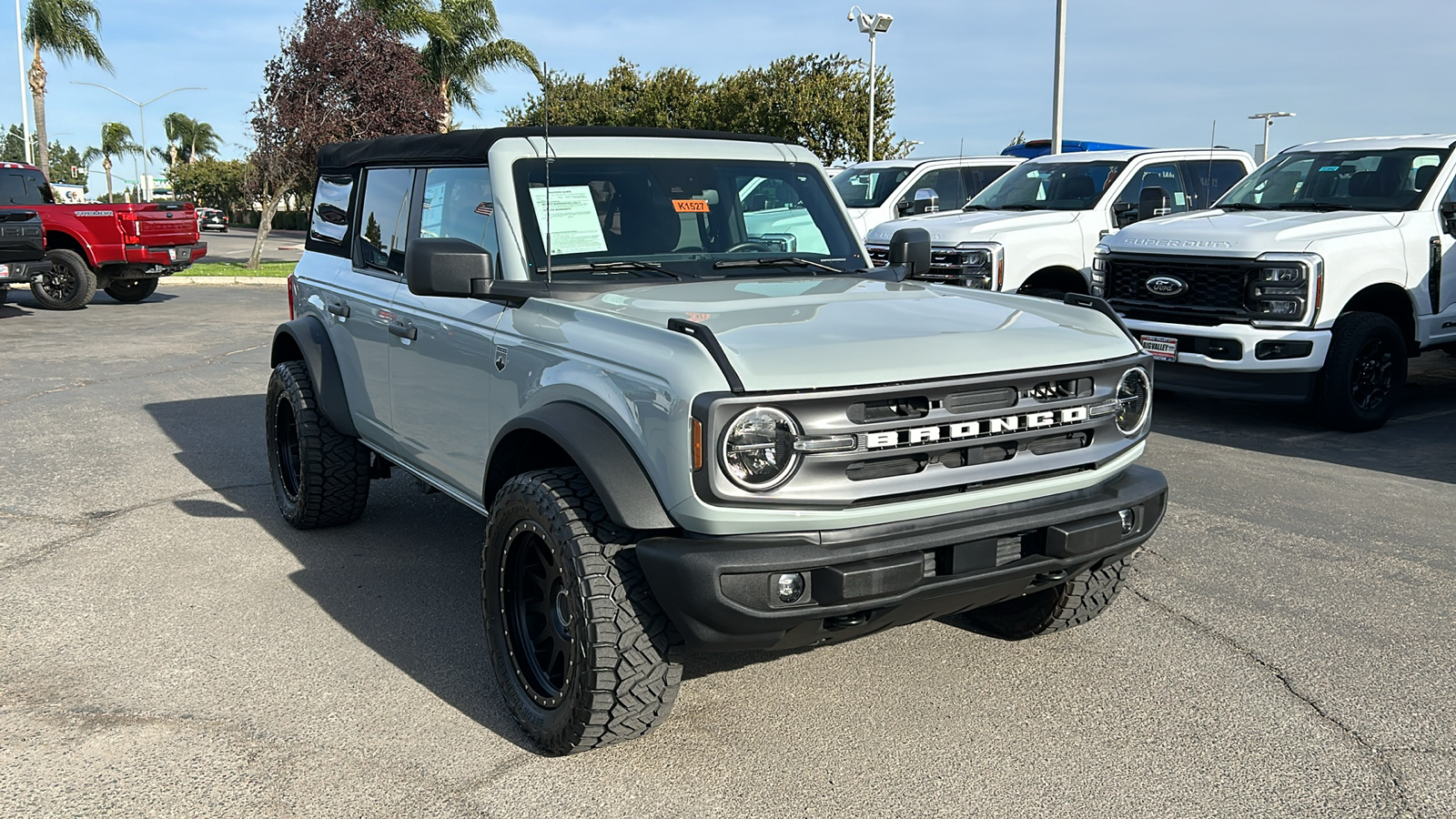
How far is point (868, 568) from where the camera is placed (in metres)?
3.11

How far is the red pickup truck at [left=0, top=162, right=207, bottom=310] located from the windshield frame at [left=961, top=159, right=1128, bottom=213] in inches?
479

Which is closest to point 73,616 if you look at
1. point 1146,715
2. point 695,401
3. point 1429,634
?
point 695,401

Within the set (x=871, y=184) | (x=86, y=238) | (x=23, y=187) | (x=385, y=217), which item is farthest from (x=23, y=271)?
(x=385, y=217)

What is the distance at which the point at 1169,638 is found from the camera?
14.7ft

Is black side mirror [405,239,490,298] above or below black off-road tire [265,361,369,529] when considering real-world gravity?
above

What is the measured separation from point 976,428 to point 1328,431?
6365 millimetres

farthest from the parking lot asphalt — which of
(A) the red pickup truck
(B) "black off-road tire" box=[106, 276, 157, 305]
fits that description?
(B) "black off-road tire" box=[106, 276, 157, 305]

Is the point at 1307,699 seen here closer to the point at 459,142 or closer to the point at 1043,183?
the point at 459,142

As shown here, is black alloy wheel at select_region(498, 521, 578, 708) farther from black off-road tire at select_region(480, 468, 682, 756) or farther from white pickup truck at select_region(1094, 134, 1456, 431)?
white pickup truck at select_region(1094, 134, 1456, 431)

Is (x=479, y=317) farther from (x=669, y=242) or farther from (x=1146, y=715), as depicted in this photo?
(x=1146, y=715)

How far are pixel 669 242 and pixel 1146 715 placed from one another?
2304mm

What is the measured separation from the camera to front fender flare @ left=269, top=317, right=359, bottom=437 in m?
5.52

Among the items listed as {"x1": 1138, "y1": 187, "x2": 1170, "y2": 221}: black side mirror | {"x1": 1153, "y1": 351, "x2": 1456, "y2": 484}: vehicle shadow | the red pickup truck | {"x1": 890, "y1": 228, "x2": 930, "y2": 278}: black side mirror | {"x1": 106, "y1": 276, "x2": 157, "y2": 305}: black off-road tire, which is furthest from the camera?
{"x1": 106, "y1": 276, "x2": 157, "y2": 305}: black off-road tire

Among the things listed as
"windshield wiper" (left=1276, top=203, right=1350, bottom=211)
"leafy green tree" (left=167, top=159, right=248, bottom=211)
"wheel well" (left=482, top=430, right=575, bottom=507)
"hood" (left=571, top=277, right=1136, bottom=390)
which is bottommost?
"wheel well" (left=482, top=430, right=575, bottom=507)
